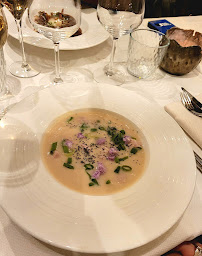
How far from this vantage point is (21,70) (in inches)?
47.0

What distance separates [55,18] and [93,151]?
557 millimetres

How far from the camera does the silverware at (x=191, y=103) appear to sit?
102cm

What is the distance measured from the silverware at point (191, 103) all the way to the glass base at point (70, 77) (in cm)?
38

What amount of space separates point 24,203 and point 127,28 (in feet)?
2.54

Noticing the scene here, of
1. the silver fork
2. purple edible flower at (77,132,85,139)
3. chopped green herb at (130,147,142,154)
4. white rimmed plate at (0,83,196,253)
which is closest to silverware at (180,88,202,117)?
the silver fork

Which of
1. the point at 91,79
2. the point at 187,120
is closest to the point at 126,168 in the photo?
the point at 187,120

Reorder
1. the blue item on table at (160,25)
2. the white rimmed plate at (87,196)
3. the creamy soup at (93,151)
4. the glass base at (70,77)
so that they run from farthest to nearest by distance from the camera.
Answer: the blue item on table at (160,25) < the glass base at (70,77) < the creamy soup at (93,151) < the white rimmed plate at (87,196)

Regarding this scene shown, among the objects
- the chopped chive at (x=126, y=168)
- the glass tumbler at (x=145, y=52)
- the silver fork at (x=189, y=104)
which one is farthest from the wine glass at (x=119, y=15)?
the chopped chive at (x=126, y=168)

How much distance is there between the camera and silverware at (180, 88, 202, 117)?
40.2 inches

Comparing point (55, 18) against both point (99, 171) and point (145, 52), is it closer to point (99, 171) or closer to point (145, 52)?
point (145, 52)

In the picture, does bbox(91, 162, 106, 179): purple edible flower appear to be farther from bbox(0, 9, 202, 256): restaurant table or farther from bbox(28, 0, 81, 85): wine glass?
bbox(28, 0, 81, 85): wine glass

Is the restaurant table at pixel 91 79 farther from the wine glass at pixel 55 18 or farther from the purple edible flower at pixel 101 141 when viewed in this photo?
the purple edible flower at pixel 101 141

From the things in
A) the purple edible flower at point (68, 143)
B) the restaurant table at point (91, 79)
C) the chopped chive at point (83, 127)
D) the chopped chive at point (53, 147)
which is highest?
the chopped chive at point (53, 147)

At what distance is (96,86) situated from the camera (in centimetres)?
101
